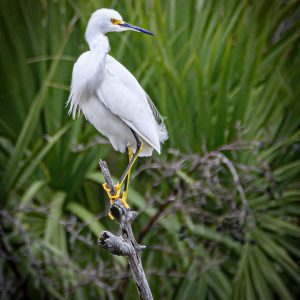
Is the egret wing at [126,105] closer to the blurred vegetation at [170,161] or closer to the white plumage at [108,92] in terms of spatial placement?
the white plumage at [108,92]

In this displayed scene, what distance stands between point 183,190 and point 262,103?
0.65m

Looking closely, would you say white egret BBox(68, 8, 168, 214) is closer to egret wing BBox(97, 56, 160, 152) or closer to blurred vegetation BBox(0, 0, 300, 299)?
egret wing BBox(97, 56, 160, 152)

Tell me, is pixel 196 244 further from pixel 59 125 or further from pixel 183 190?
pixel 59 125

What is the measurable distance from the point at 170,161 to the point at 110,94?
970 millimetres

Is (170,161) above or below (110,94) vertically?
below

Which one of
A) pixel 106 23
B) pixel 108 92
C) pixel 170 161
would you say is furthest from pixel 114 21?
pixel 170 161

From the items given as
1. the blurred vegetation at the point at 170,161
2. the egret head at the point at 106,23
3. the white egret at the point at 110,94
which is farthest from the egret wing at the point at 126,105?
the blurred vegetation at the point at 170,161

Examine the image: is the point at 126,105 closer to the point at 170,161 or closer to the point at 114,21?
the point at 114,21

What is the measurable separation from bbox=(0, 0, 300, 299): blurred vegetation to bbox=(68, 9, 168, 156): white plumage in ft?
1.63

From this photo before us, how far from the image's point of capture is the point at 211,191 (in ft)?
9.59

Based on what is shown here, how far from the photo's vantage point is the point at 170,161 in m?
3.26

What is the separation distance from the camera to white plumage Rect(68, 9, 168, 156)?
2336 millimetres

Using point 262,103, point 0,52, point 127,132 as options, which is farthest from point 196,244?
point 0,52

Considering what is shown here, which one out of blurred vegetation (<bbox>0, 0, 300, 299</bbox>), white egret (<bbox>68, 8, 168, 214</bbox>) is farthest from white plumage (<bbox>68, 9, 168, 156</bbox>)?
blurred vegetation (<bbox>0, 0, 300, 299</bbox>)
